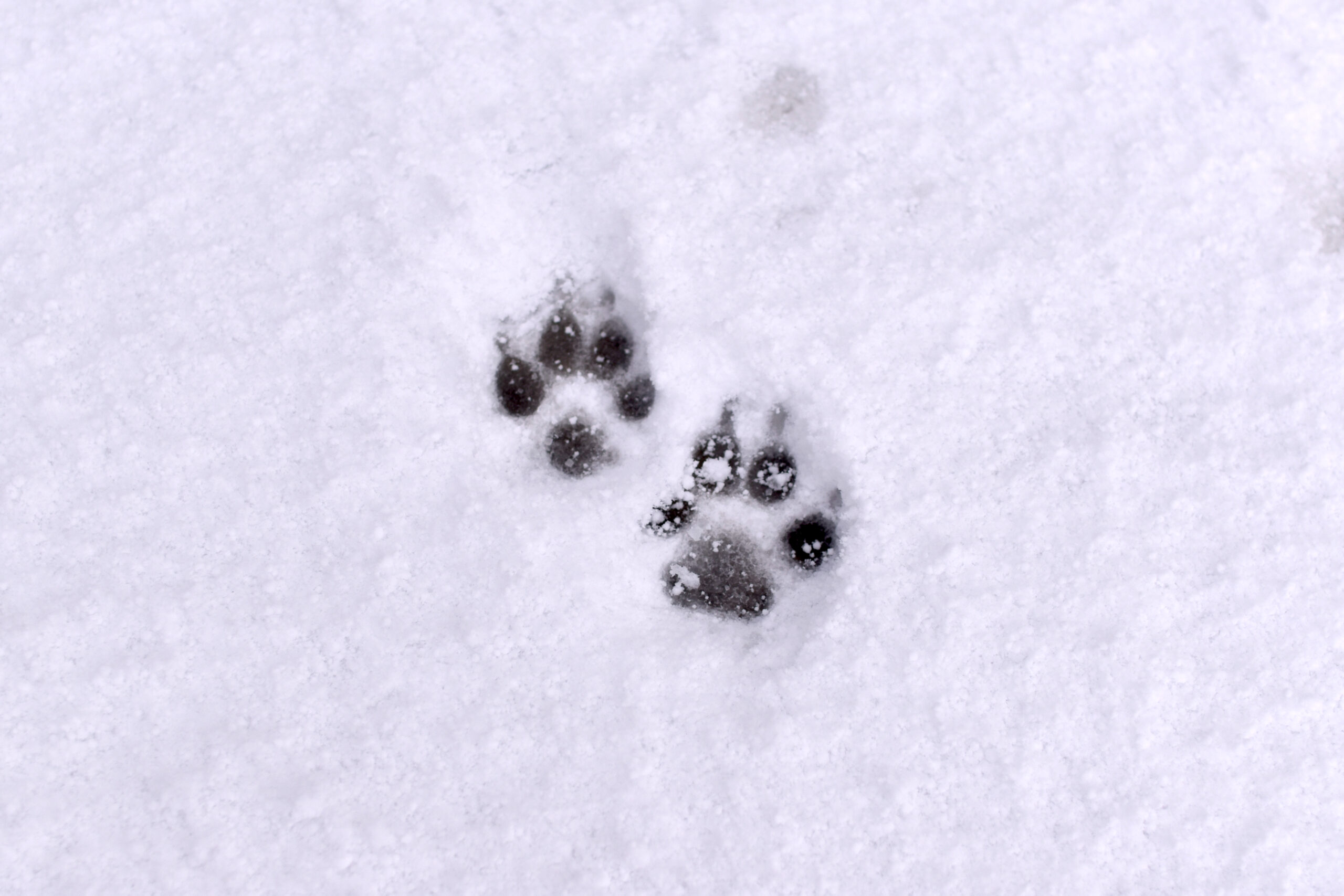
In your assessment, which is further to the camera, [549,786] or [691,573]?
[691,573]

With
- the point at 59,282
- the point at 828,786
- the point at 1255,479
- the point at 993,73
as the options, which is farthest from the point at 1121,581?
the point at 59,282

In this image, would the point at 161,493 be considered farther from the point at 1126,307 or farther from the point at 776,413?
the point at 1126,307

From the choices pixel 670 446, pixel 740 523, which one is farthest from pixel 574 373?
pixel 740 523

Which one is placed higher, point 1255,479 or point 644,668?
point 1255,479

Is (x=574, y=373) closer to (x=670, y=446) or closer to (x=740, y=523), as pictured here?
(x=670, y=446)

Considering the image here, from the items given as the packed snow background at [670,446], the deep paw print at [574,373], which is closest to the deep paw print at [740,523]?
the packed snow background at [670,446]

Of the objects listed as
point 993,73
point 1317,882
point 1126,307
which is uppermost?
point 993,73
